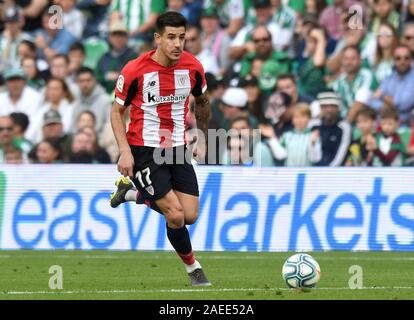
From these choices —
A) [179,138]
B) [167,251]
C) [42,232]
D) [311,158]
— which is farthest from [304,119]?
[179,138]

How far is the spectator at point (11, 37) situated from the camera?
21.4 metres

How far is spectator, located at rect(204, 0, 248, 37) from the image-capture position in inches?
813

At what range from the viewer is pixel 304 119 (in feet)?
59.8

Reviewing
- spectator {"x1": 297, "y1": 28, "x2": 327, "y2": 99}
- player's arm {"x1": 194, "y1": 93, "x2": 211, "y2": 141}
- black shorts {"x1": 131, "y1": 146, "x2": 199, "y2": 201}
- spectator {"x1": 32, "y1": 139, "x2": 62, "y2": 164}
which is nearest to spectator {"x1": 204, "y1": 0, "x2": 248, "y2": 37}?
spectator {"x1": 297, "y1": 28, "x2": 327, "y2": 99}

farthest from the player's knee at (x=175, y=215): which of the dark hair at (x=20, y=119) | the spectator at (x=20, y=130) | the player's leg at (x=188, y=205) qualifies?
the dark hair at (x=20, y=119)

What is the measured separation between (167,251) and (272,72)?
183 inches

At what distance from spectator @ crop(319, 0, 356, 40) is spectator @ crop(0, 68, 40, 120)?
5065mm

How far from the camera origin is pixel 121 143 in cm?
1119

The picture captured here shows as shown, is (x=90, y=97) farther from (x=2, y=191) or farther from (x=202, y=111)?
(x=202, y=111)

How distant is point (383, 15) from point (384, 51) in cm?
75

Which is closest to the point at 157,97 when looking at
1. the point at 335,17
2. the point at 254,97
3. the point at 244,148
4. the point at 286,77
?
the point at 244,148
